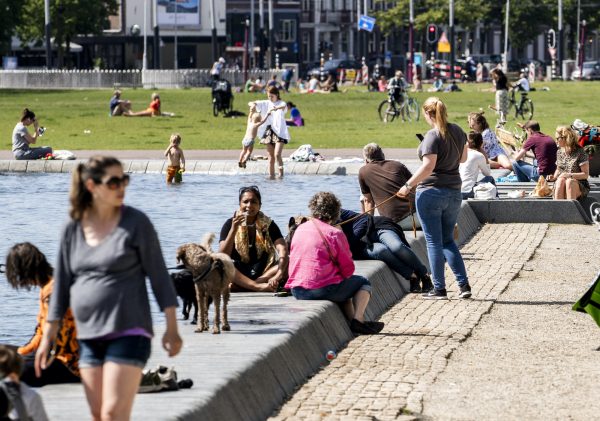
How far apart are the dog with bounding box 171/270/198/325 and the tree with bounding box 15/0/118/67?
91597 millimetres

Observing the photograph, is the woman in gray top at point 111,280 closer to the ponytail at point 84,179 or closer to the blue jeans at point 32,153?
the ponytail at point 84,179

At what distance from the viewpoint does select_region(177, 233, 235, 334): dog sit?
1005cm

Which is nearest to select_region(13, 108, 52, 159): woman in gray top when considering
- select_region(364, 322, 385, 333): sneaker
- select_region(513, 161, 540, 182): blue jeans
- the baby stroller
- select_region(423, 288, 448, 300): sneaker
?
select_region(513, 161, 540, 182): blue jeans

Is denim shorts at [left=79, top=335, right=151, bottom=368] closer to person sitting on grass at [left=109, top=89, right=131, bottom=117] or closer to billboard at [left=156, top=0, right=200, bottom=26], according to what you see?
person sitting on grass at [left=109, top=89, right=131, bottom=117]

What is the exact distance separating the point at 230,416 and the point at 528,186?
49.3 ft

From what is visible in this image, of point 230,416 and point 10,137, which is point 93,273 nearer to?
point 230,416

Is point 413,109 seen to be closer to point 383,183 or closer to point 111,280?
point 383,183

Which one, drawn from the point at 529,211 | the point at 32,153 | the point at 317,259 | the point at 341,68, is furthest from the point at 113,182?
the point at 341,68

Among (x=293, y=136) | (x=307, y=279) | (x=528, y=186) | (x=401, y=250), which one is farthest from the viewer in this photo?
(x=293, y=136)

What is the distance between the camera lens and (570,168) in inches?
786

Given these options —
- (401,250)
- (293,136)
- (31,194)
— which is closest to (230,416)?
(401,250)

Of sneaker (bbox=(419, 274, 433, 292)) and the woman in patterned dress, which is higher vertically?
the woman in patterned dress

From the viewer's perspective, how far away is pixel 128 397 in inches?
258

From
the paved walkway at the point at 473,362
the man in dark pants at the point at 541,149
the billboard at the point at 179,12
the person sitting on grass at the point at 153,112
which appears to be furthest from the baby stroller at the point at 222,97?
the billboard at the point at 179,12
